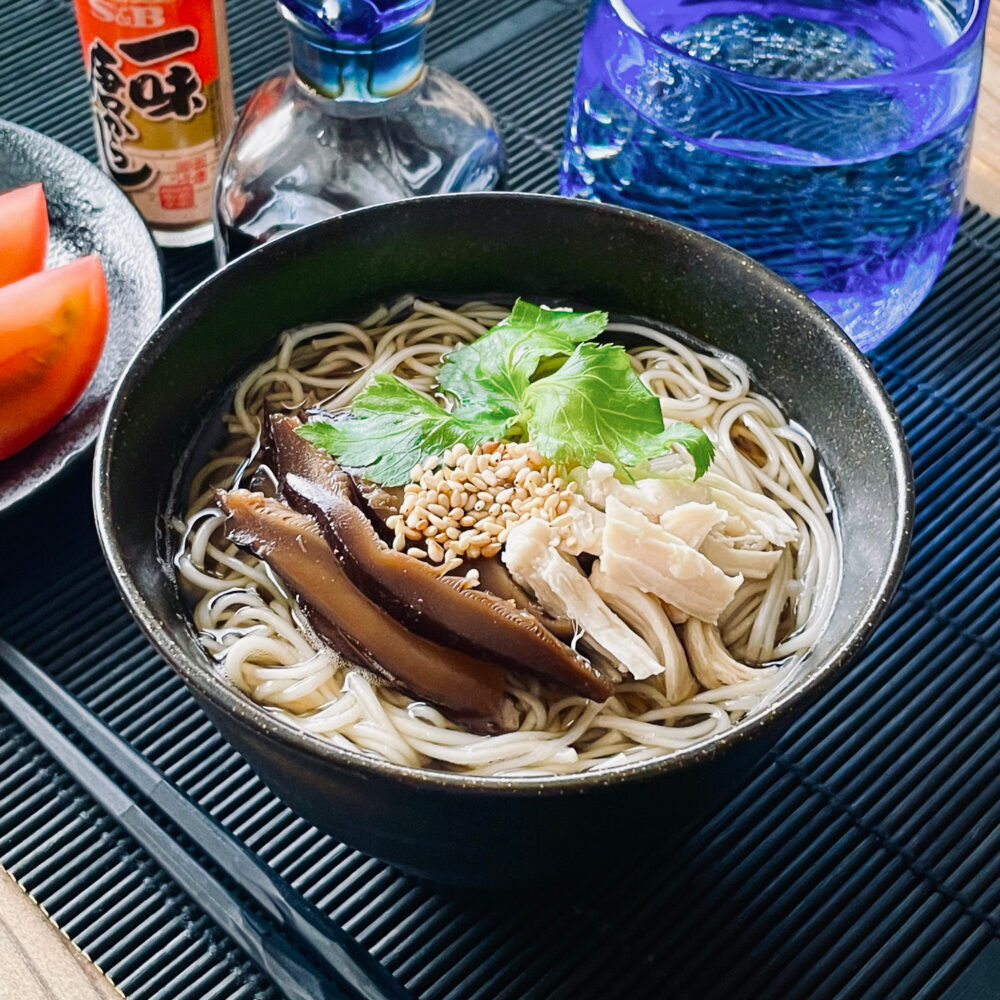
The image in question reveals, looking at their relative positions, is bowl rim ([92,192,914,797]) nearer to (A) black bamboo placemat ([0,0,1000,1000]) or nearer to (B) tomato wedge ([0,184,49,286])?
(A) black bamboo placemat ([0,0,1000,1000])

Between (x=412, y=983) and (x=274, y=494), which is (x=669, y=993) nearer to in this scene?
(x=412, y=983)

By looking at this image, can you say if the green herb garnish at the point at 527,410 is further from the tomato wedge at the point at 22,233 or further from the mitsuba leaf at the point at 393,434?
the tomato wedge at the point at 22,233

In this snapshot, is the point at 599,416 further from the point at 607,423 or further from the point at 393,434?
the point at 393,434

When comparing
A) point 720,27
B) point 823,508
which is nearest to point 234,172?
Answer: point 720,27

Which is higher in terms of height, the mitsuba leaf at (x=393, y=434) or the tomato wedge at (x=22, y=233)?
the mitsuba leaf at (x=393, y=434)

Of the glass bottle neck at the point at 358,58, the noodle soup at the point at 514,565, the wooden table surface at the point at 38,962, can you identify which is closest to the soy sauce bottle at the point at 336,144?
the glass bottle neck at the point at 358,58

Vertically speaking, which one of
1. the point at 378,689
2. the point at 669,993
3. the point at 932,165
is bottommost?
the point at 669,993

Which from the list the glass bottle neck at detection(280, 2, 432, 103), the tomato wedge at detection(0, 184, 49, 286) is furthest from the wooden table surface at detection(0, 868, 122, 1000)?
the glass bottle neck at detection(280, 2, 432, 103)
